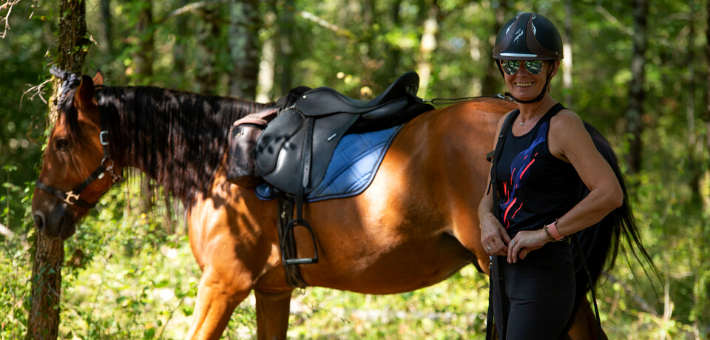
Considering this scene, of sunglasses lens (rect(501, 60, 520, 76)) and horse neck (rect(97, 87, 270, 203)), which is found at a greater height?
sunglasses lens (rect(501, 60, 520, 76))

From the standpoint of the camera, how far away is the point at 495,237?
1.86 m

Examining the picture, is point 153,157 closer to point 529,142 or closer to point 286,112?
point 286,112

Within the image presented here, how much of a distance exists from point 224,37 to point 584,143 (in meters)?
6.04

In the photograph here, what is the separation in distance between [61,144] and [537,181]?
2.76 meters

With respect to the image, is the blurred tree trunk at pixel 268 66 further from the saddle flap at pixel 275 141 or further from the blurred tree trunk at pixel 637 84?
the saddle flap at pixel 275 141

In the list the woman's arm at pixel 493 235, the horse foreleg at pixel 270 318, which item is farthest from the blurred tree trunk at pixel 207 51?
the woman's arm at pixel 493 235

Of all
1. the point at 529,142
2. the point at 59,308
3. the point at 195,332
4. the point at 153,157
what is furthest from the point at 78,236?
the point at 529,142

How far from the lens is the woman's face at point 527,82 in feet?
5.85

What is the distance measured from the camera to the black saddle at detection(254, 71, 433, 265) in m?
2.83

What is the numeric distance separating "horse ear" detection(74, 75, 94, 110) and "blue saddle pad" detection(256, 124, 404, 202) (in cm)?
125

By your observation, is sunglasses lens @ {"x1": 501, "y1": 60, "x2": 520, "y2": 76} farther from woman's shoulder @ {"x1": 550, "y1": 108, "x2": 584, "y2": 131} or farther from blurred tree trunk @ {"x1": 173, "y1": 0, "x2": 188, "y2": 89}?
blurred tree trunk @ {"x1": 173, "y1": 0, "x2": 188, "y2": 89}

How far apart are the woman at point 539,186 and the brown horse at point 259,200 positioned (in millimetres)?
572

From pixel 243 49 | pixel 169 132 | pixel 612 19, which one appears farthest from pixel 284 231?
pixel 612 19

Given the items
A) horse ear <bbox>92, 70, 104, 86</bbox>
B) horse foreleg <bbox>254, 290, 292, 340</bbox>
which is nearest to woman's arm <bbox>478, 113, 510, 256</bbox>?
Result: horse foreleg <bbox>254, 290, 292, 340</bbox>
